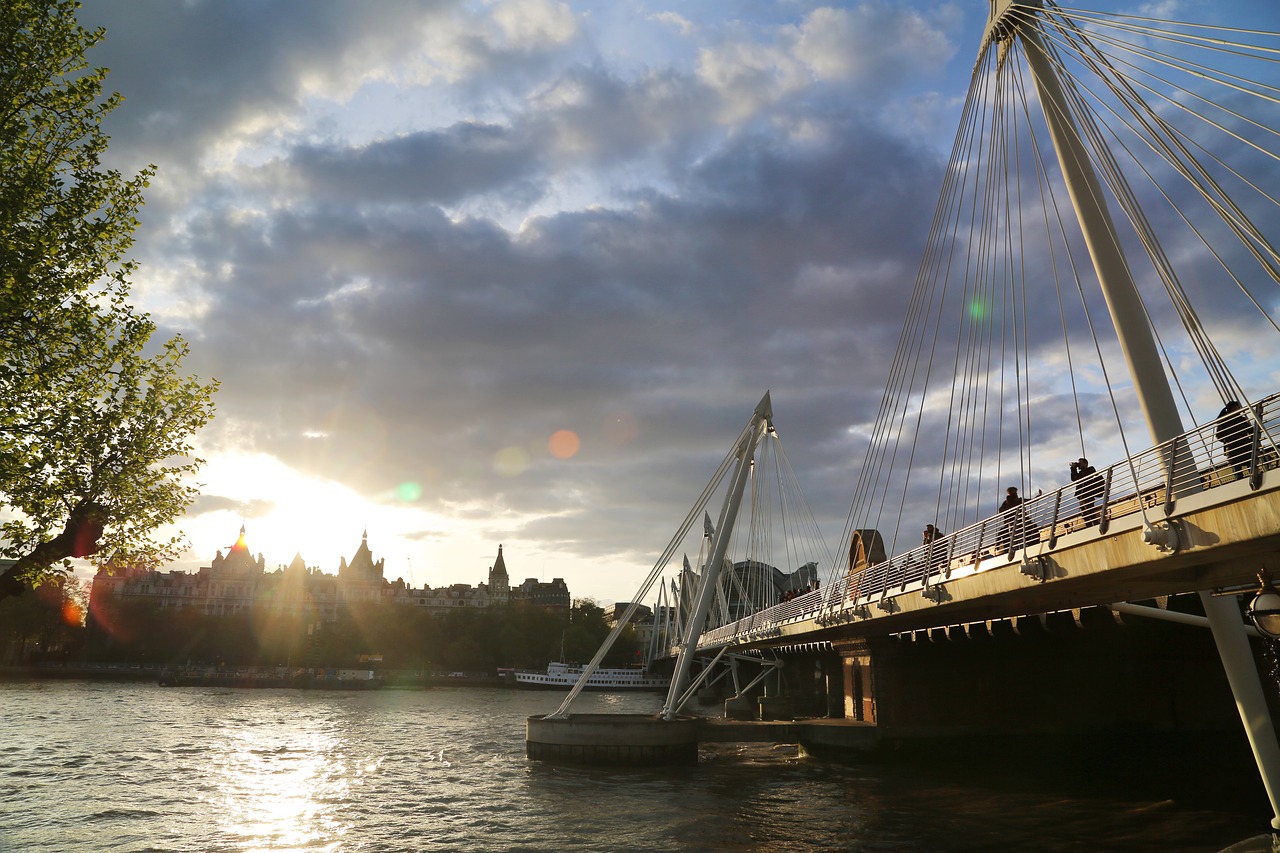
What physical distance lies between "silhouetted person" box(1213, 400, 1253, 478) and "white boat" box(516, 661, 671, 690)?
11152cm

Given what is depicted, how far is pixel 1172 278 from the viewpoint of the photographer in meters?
16.1

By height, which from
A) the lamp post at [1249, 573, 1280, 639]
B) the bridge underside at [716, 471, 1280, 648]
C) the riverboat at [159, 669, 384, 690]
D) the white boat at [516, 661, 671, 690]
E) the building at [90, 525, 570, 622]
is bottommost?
the lamp post at [1249, 573, 1280, 639]

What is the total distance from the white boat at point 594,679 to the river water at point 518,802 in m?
73.3

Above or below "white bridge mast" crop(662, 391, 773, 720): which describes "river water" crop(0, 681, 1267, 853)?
below

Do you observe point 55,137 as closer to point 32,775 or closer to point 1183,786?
point 32,775

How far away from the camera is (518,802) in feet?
95.9

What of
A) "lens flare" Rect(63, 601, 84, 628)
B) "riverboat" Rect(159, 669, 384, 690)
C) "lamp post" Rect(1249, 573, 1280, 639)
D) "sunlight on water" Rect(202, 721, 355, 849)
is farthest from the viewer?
"lens flare" Rect(63, 601, 84, 628)

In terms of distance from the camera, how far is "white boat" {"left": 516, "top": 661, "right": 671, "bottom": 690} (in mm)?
120562

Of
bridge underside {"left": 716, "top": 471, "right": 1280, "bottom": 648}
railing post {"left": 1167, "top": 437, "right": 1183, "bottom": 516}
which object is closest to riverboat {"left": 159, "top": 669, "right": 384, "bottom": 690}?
bridge underside {"left": 716, "top": 471, "right": 1280, "bottom": 648}

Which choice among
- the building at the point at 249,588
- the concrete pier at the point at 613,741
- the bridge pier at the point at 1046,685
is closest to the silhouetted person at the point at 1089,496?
the bridge pier at the point at 1046,685

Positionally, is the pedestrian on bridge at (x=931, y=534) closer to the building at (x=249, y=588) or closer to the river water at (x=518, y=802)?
the river water at (x=518, y=802)

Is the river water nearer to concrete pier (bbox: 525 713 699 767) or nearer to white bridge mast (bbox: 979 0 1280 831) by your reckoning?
concrete pier (bbox: 525 713 699 767)

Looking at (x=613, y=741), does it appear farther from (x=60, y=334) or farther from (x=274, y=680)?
(x=274, y=680)

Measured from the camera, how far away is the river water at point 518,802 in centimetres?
2272
